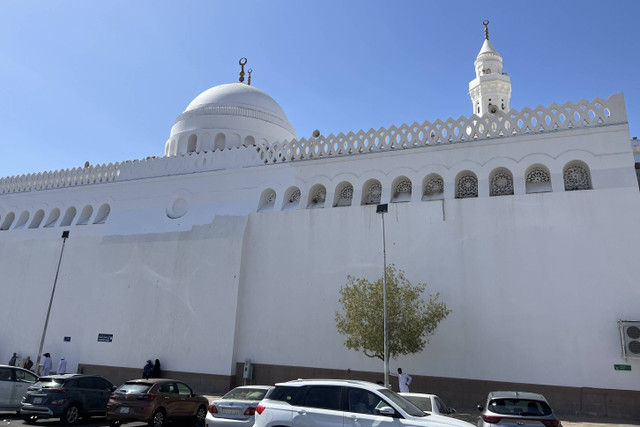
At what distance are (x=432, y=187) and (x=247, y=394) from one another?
9133 millimetres

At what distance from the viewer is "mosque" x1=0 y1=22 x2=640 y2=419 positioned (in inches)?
493

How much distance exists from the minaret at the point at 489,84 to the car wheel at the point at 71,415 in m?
22.3

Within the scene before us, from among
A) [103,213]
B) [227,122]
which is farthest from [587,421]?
[103,213]

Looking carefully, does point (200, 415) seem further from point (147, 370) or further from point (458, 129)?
point (458, 129)

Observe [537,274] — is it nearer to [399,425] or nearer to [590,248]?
[590,248]

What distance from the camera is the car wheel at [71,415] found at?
10594 millimetres

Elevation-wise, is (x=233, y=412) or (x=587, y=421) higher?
(x=233, y=412)

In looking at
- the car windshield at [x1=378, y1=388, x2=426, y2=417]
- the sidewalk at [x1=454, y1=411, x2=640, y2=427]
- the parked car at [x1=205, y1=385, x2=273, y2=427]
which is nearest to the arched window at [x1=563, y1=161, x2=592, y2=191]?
the sidewalk at [x1=454, y1=411, x2=640, y2=427]

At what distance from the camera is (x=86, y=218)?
2119 centimetres

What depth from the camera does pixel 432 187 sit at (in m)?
15.4

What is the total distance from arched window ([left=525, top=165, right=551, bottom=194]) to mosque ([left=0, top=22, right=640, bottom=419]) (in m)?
0.06

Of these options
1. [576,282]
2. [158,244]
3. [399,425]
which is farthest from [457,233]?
[158,244]

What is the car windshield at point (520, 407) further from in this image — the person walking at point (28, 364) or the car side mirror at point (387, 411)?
the person walking at point (28, 364)

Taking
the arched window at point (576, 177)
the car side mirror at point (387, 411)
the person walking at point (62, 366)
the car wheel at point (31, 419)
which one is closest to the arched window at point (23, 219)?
the person walking at point (62, 366)
